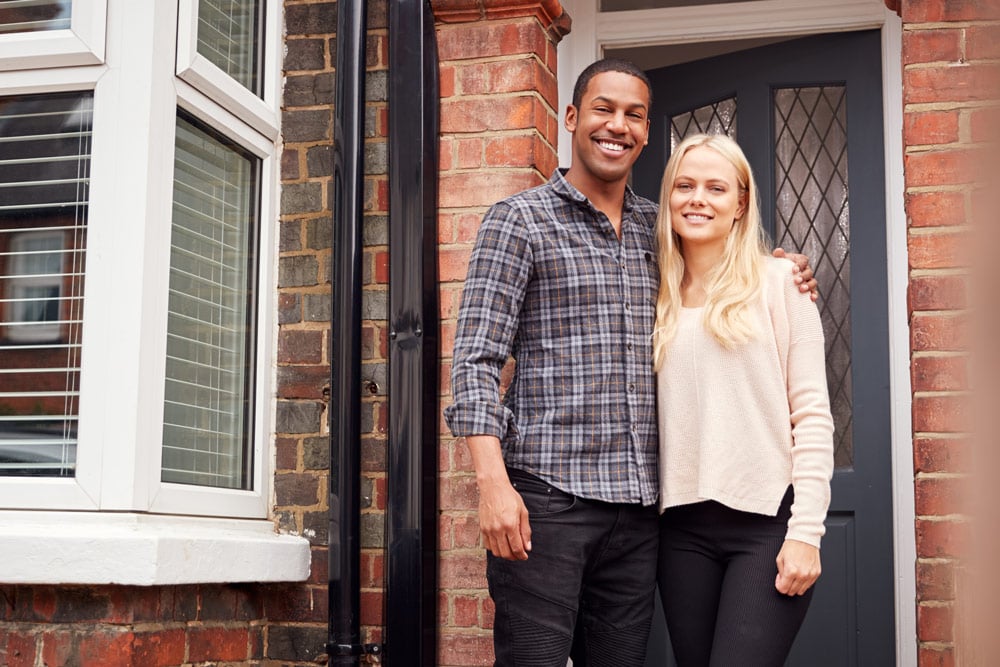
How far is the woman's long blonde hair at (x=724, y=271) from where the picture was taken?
2213 mm

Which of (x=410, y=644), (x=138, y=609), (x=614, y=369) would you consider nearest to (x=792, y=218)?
(x=614, y=369)

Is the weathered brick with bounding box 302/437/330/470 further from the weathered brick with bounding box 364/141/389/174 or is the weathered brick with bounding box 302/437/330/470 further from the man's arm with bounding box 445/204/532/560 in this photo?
the man's arm with bounding box 445/204/532/560

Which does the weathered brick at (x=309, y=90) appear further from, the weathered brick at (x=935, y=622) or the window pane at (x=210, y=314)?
the weathered brick at (x=935, y=622)

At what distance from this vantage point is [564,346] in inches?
92.3

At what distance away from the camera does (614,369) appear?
2.32 meters

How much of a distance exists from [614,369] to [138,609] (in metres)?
1.20

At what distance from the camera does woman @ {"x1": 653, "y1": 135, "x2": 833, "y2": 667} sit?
2.13 m

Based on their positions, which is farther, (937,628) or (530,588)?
(937,628)

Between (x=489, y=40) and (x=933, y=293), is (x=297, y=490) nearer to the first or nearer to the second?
(x=489, y=40)

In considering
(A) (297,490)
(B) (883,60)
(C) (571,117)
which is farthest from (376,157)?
(B) (883,60)

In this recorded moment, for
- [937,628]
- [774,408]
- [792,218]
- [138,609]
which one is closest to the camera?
[774,408]

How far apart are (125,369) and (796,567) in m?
1.55

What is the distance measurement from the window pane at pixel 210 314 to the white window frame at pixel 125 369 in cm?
8

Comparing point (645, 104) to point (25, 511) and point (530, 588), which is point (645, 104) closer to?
point (530, 588)
